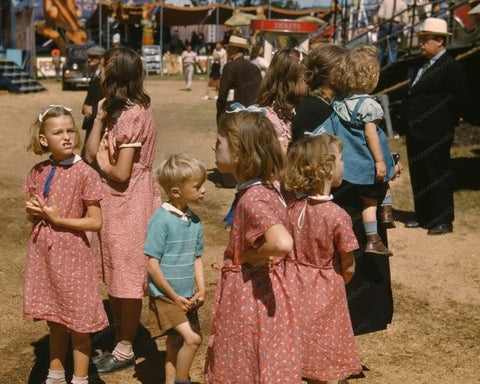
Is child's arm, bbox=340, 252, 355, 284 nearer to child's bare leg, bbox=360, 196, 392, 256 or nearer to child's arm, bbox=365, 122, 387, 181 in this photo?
child's bare leg, bbox=360, 196, 392, 256

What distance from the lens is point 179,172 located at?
3236 mm

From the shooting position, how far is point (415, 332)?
16.1 feet

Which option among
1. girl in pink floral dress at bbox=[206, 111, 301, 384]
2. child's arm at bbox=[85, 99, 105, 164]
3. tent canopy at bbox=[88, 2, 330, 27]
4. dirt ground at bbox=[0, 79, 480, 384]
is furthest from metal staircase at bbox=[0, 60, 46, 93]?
girl in pink floral dress at bbox=[206, 111, 301, 384]

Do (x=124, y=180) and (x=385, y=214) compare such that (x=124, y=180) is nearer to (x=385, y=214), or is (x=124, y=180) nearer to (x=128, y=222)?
(x=128, y=222)

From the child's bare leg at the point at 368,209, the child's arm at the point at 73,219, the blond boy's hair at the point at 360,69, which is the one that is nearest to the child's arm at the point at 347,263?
the child's bare leg at the point at 368,209

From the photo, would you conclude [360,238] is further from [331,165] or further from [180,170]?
[180,170]

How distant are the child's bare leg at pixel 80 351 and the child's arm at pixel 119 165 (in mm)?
871

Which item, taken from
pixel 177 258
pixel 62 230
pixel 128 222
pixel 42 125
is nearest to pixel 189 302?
pixel 177 258

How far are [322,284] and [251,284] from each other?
54cm

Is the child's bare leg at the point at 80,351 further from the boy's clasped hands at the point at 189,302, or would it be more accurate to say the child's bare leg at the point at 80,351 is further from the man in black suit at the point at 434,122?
the man in black suit at the point at 434,122

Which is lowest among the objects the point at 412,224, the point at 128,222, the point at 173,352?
the point at 412,224

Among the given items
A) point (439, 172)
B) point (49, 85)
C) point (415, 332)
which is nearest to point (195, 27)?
point (49, 85)

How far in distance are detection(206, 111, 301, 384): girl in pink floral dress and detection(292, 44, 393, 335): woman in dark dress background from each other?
93cm

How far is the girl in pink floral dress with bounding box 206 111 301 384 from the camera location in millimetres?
2883
